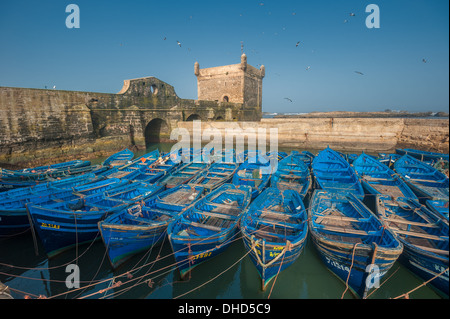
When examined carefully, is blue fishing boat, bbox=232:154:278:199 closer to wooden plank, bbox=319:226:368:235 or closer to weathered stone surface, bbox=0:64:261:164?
wooden plank, bbox=319:226:368:235

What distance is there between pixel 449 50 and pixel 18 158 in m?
22.0

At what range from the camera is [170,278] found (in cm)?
634

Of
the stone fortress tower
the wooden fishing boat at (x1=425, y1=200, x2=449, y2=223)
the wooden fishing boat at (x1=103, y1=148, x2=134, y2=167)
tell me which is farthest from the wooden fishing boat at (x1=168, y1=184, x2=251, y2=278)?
the stone fortress tower

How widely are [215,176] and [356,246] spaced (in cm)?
801

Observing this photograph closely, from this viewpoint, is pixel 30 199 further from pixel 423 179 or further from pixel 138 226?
pixel 423 179

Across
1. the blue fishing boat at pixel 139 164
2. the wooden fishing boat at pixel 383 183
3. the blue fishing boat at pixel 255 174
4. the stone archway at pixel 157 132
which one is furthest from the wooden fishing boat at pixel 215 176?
the stone archway at pixel 157 132

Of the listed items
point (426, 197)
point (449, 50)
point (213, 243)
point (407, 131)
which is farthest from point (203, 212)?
point (407, 131)

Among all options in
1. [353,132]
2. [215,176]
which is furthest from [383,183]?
[353,132]

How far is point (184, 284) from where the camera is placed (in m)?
6.12

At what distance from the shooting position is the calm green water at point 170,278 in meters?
5.77

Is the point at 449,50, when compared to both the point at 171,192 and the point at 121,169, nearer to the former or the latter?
the point at 171,192

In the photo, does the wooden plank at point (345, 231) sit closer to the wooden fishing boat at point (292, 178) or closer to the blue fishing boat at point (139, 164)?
the wooden fishing boat at point (292, 178)

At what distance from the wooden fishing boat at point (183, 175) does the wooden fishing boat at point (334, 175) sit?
6753 mm

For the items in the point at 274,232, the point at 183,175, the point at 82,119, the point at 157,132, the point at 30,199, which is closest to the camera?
the point at 274,232
